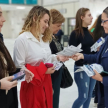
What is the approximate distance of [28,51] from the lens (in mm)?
1990

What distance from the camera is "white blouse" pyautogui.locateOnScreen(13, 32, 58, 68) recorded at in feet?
6.35

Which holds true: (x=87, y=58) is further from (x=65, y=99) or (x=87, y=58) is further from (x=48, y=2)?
(x=48, y=2)

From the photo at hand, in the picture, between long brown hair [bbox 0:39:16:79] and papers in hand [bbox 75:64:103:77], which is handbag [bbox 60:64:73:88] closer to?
papers in hand [bbox 75:64:103:77]

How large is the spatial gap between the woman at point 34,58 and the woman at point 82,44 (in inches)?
34.9

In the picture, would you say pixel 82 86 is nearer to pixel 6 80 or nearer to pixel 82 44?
pixel 82 44

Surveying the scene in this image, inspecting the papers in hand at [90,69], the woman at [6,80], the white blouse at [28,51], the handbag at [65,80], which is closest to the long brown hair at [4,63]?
the woman at [6,80]

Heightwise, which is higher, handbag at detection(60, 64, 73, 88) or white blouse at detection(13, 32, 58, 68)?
white blouse at detection(13, 32, 58, 68)

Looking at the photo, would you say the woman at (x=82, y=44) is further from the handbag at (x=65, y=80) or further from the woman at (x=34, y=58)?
the woman at (x=34, y=58)

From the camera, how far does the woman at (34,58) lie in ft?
6.36

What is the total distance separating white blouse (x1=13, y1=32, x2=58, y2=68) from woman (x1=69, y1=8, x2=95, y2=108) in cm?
94

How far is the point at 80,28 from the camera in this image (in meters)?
2.97

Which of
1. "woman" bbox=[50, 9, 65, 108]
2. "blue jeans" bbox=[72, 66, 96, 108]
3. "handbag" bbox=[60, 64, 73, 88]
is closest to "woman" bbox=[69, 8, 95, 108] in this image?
"blue jeans" bbox=[72, 66, 96, 108]

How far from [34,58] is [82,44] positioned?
1150 mm

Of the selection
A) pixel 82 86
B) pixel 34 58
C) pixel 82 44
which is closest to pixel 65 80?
pixel 82 86
